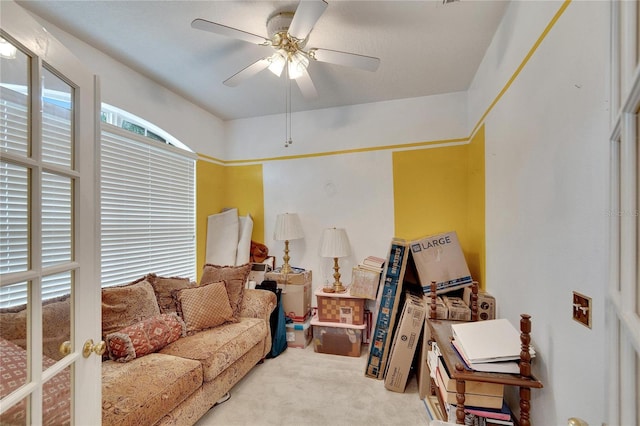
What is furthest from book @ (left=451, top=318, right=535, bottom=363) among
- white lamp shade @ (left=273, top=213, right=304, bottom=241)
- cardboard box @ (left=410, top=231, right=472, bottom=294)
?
white lamp shade @ (left=273, top=213, right=304, bottom=241)

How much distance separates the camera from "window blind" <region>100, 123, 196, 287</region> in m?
2.28

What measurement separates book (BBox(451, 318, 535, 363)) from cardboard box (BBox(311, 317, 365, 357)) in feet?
4.59

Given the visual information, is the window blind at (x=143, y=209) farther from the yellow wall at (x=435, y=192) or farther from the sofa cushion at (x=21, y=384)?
the yellow wall at (x=435, y=192)

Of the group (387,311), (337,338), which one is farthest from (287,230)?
(387,311)

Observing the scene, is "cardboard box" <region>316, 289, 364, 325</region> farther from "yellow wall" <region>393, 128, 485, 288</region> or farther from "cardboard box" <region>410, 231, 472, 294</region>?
"yellow wall" <region>393, 128, 485, 288</region>

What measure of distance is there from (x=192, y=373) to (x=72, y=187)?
138 cm

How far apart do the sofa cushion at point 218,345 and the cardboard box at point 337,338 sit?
2.13ft

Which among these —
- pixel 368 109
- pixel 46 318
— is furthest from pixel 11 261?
pixel 368 109

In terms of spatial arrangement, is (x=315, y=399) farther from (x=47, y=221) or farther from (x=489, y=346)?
(x=47, y=221)

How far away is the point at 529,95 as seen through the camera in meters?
1.39

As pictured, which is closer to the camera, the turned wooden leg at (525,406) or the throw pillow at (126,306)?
the turned wooden leg at (525,406)

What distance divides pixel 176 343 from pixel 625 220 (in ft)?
8.30

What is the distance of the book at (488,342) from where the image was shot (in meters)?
1.26

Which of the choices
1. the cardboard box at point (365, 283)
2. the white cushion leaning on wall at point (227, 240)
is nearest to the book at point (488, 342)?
the cardboard box at point (365, 283)
